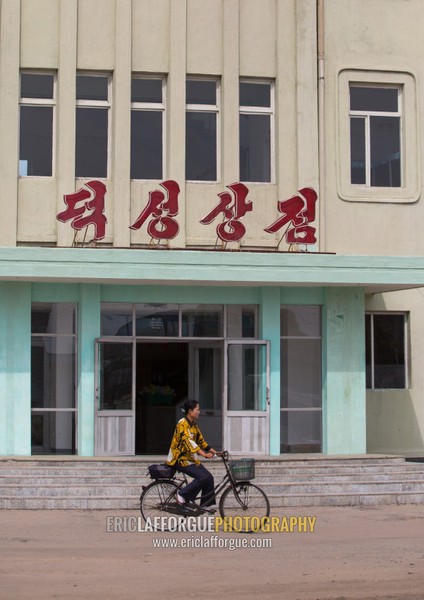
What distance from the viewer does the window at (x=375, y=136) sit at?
22672 mm

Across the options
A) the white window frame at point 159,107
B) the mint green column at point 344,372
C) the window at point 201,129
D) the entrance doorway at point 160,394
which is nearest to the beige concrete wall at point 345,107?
the mint green column at point 344,372

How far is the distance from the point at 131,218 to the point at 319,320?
4.02 m

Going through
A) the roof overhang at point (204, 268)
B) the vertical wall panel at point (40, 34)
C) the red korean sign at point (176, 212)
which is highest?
the vertical wall panel at point (40, 34)

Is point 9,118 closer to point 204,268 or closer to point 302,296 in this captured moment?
point 204,268

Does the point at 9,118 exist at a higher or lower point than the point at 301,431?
higher

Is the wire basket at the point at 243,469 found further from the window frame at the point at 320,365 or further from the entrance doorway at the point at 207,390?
the window frame at the point at 320,365

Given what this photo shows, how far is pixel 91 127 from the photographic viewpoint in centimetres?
2175

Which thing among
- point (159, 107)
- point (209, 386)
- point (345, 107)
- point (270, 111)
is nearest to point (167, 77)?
point (159, 107)

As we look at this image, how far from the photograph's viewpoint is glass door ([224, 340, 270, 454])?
69.3 ft

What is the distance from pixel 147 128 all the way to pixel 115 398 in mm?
5172

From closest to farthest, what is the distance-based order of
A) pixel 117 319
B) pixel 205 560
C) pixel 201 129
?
pixel 205 560
pixel 117 319
pixel 201 129

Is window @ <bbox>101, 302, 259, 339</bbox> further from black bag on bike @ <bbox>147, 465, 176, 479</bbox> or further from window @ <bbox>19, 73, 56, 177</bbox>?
black bag on bike @ <bbox>147, 465, 176, 479</bbox>

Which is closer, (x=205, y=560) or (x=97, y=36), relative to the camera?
(x=205, y=560)

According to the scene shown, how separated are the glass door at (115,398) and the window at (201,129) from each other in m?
3.64
